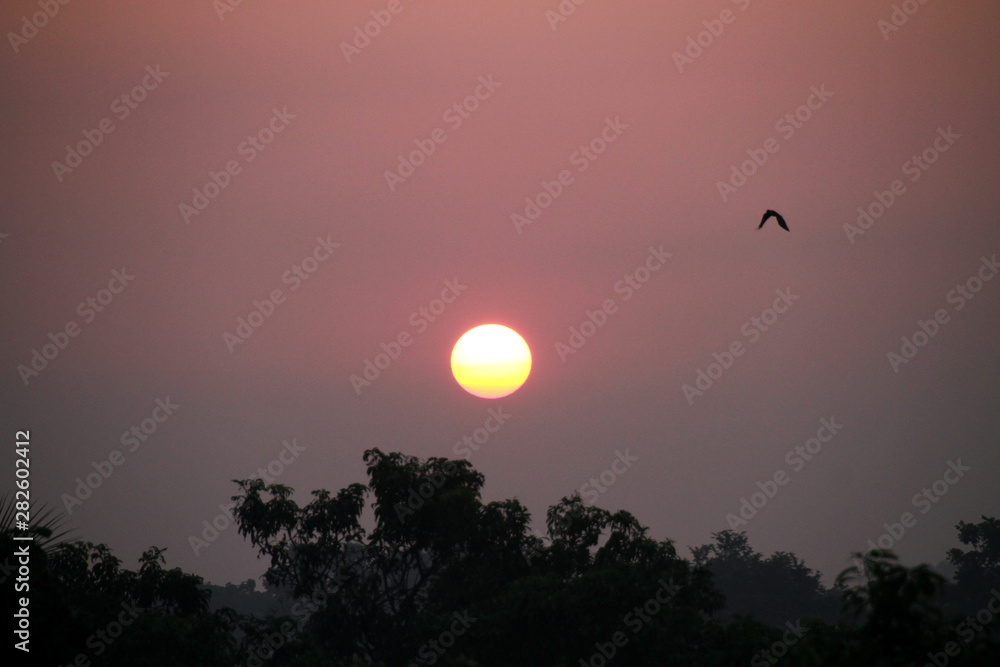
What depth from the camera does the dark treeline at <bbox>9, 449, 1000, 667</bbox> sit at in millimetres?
25594

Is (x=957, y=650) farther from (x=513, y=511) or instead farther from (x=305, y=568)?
(x=305, y=568)

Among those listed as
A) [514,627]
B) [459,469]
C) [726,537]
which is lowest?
[514,627]

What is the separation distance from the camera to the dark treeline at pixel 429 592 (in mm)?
25594

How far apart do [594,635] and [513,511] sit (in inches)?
197

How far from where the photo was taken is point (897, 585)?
12.9m

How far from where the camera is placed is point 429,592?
31344 mm

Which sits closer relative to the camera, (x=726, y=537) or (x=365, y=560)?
(x=365, y=560)

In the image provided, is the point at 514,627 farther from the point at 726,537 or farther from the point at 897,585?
the point at 726,537

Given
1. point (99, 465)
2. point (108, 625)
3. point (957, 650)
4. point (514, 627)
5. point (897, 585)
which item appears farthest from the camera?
point (99, 465)

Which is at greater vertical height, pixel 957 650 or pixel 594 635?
pixel 957 650

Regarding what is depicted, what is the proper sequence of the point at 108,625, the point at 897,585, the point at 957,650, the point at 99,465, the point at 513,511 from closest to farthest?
the point at 897,585
the point at 957,650
the point at 108,625
the point at 513,511
the point at 99,465

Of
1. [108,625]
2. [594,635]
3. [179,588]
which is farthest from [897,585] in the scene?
Answer: [179,588]

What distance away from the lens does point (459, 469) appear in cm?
3153

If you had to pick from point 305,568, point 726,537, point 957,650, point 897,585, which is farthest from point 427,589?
point 726,537
